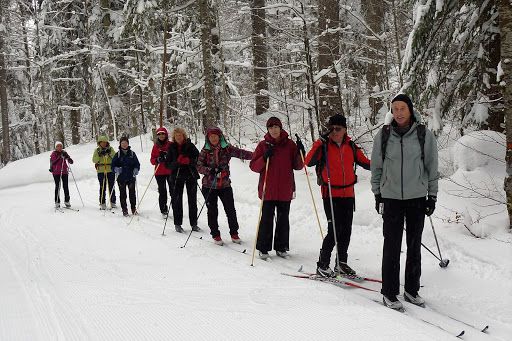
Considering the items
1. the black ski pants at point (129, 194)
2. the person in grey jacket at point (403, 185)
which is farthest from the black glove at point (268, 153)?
the black ski pants at point (129, 194)

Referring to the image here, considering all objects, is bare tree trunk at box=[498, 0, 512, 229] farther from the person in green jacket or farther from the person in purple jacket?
the person in purple jacket

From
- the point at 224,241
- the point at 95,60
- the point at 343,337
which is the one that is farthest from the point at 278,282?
the point at 95,60

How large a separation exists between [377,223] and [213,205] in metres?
2.87

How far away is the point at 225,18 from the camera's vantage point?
70.1 feet

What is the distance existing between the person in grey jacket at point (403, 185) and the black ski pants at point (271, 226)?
221 centimetres

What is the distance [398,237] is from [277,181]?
2409 millimetres

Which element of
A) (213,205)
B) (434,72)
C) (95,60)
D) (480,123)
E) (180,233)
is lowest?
(180,233)

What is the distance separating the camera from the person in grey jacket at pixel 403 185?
4809 millimetres

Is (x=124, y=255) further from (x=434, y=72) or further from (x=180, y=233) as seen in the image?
(x=434, y=72)

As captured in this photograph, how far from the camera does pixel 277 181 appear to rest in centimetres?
697

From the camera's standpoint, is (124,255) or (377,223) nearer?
(124,255)

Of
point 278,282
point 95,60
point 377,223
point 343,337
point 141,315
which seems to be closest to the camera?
point 343,337

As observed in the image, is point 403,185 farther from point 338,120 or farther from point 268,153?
point 268,153

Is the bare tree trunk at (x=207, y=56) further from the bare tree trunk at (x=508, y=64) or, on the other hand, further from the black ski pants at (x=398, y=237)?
the black ski pants at (x=398, y=237)
